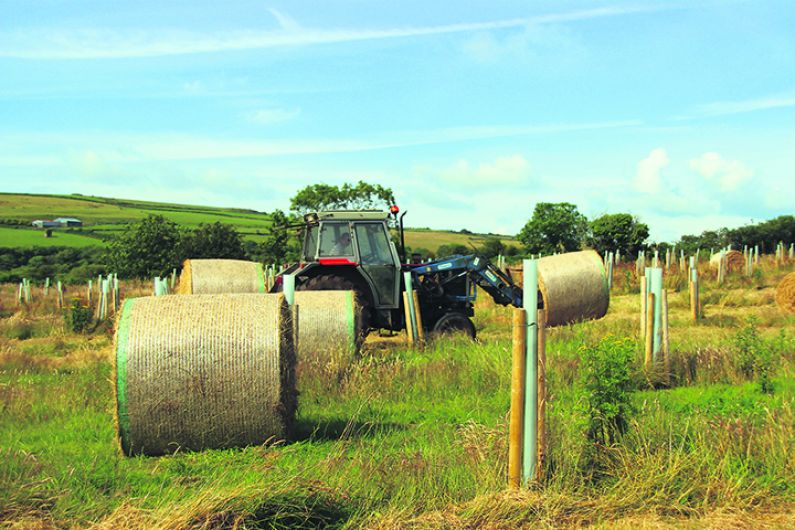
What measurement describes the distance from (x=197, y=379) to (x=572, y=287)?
953cm

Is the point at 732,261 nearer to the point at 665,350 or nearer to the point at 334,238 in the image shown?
the point at 334,238

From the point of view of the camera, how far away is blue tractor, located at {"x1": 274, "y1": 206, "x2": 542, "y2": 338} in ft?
42.5

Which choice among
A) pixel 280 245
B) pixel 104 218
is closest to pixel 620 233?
pixel 280 245

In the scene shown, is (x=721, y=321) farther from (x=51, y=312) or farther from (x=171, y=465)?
(x=51, y=312)

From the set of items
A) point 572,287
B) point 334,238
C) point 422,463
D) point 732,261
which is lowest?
point 422,463

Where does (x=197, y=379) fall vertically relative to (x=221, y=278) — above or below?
below

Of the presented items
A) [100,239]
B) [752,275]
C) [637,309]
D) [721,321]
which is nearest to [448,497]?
[721,321]

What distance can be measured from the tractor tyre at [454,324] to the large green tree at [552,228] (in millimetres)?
47686

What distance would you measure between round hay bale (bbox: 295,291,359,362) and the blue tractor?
2374 millimetres

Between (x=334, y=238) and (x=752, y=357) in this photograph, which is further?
(x=334, y=238)

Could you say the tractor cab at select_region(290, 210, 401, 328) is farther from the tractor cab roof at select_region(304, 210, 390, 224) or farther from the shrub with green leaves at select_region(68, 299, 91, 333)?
the shrub with green leaves at select_region(68, 299, 91, 333)

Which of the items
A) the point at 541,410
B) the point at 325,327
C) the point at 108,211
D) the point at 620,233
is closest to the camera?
the point at 541,410

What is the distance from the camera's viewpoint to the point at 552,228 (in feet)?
204

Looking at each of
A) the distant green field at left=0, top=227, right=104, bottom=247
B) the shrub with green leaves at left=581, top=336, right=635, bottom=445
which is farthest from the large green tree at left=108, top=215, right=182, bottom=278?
the shrub with green leaves at left=581, top=336, right=635, bottom=445
